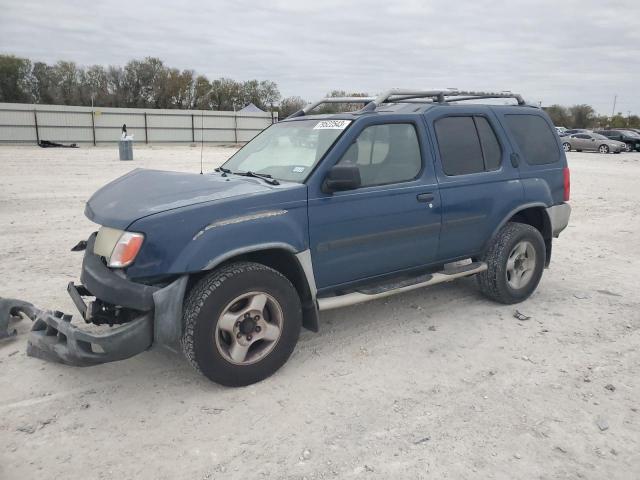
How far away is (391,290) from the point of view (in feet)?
14.3

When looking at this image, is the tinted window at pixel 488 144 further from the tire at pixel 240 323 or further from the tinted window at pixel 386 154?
the tire at pixel 240 323

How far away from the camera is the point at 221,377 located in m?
3.56

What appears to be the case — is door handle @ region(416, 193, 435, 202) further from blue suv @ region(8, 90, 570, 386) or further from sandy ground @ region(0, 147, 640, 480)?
sandy ground @ region(0, 147, 640, 480)

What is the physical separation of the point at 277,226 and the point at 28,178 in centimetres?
1417

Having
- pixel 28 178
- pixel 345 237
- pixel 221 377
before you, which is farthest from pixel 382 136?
pixel 28 178

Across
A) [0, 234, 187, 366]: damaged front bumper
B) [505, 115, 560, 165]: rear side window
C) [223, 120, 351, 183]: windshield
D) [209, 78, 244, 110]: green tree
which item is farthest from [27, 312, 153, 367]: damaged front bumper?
[209, 78, 244, 110]: green tree

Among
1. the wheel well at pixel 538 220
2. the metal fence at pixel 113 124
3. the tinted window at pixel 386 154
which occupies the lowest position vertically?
the wheel well at pixel 538 220

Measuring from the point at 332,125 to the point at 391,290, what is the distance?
57.7 inches

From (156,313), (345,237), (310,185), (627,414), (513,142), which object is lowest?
(627,414)

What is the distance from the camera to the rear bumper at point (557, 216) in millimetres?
5610

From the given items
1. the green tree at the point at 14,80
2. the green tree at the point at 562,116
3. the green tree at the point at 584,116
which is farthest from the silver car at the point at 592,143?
the green tree at the point at 14,80

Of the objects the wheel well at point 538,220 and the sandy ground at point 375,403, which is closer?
the sandy ground at point 375,403

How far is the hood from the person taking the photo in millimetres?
3461

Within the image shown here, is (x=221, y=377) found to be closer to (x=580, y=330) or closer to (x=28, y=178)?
(x=580, y=330)
